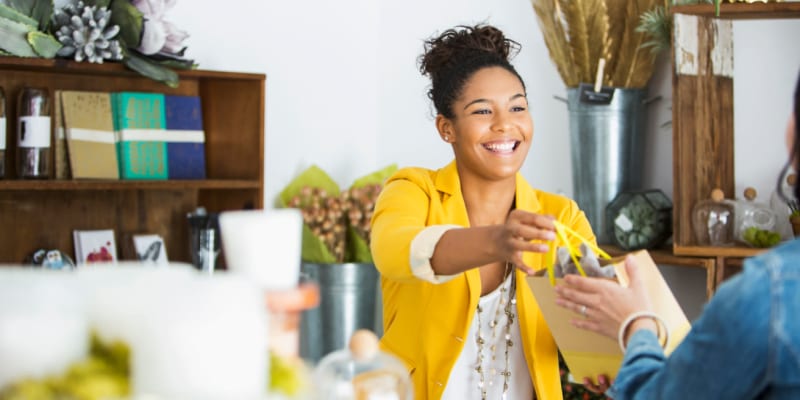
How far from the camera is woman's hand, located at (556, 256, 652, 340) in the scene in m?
1.55

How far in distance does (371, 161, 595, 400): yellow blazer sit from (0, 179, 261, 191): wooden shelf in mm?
1514

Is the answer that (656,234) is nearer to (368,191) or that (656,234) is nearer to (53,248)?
(368,191)

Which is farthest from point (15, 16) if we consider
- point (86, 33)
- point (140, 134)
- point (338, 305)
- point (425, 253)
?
point (425, 253)

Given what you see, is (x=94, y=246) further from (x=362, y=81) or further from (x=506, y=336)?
(x=506, y=336)

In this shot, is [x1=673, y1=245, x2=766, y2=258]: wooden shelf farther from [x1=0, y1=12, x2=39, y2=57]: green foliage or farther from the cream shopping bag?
[x1=0, y1=12, x2=39, y2=57]: green foliage

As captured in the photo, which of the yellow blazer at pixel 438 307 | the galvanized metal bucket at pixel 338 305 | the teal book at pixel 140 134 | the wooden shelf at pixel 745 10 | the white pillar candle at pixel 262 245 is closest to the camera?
the white pillar candle at pixel 262 245

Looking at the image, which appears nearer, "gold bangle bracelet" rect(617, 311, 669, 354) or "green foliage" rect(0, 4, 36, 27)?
"gold bangle bracelet" rect(617, 311, 669, 354)

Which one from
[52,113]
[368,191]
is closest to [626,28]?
[368,191]

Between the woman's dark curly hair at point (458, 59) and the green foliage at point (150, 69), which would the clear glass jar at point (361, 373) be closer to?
the woman's dark curly hair at point (458, 59)

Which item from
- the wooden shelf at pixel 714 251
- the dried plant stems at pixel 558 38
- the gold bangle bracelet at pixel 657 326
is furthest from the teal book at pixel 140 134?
the gold bangle bracelet at pixel 657 326

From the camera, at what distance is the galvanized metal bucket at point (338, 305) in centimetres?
394

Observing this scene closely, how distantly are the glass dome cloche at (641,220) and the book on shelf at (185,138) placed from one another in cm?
158

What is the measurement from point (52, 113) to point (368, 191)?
1.26 meters

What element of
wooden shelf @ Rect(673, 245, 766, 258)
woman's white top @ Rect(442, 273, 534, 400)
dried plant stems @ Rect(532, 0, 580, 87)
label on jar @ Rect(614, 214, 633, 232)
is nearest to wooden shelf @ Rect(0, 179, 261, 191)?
dried plant stems @ Rect(532, 0, 580, 87)
